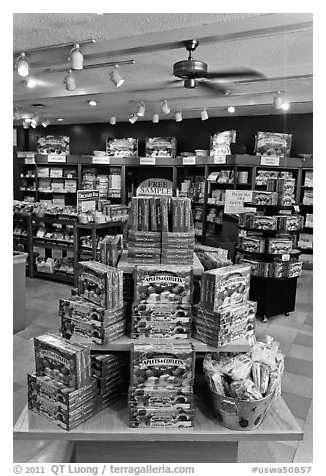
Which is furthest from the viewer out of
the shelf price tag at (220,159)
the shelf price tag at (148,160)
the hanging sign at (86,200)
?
the shelf price tag at (148,160)

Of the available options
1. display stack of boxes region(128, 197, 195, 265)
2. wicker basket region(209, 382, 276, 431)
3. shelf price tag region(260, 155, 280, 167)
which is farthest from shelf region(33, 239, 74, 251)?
wicker basket region(209, 382, 276, 431)

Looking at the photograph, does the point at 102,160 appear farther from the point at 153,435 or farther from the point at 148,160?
the point at 153,435

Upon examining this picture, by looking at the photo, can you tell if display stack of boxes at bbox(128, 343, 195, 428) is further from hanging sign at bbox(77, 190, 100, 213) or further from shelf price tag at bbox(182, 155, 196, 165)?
shelf price tag at bbox(182, 155, 196, 165)

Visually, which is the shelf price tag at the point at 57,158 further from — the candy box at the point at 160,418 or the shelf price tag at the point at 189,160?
the candy box at the point at 160,418

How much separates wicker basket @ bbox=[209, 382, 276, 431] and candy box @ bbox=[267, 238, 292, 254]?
137 inches

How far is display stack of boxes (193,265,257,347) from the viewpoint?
199 cm

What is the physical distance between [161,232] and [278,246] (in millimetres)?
3411

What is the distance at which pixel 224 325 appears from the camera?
201 centimetres

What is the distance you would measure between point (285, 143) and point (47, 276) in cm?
548

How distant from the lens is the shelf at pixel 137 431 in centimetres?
184

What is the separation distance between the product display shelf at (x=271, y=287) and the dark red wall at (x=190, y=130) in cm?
394

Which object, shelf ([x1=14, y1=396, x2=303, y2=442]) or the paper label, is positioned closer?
Answer: shelf ([x1=14, y1=396, x2=303, y2=442])

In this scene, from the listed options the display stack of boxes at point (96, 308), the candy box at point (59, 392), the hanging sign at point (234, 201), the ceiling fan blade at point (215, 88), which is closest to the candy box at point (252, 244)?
the hanging sign at point (234, 201)

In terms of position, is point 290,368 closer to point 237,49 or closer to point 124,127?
point 237,49
